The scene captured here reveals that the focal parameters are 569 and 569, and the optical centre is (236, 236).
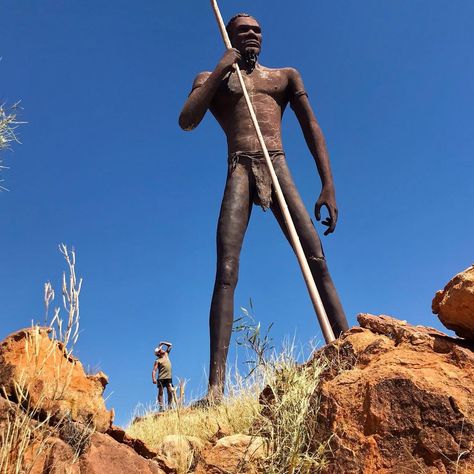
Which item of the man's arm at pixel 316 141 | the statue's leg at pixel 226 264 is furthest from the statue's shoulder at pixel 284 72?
the statue's leg at pixel 226 264

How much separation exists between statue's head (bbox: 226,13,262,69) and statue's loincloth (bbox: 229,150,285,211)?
1011 mm

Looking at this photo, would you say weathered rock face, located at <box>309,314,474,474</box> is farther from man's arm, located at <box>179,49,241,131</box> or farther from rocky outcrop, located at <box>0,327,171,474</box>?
man's arm, located at <box>179,49,241,131</box>

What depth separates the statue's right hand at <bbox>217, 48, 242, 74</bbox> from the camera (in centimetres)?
494

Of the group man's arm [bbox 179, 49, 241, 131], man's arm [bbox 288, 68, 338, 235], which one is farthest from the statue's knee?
man's arm [bbox 179, 49, 241, 131]

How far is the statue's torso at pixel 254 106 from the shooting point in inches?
209

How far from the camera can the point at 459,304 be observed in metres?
2.62

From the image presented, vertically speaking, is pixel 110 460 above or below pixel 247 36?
below

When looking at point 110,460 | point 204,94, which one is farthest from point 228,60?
point 110,460

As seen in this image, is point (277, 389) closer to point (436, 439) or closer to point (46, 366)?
point (436, 439)

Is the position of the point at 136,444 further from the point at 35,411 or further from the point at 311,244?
the point at 311,244

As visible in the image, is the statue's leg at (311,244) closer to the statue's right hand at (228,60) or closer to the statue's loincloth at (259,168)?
the statue's loincloth at (259,168)

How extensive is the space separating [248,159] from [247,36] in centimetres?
129

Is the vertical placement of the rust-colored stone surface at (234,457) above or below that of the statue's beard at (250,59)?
below

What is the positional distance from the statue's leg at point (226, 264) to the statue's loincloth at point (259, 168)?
63 millimetres
